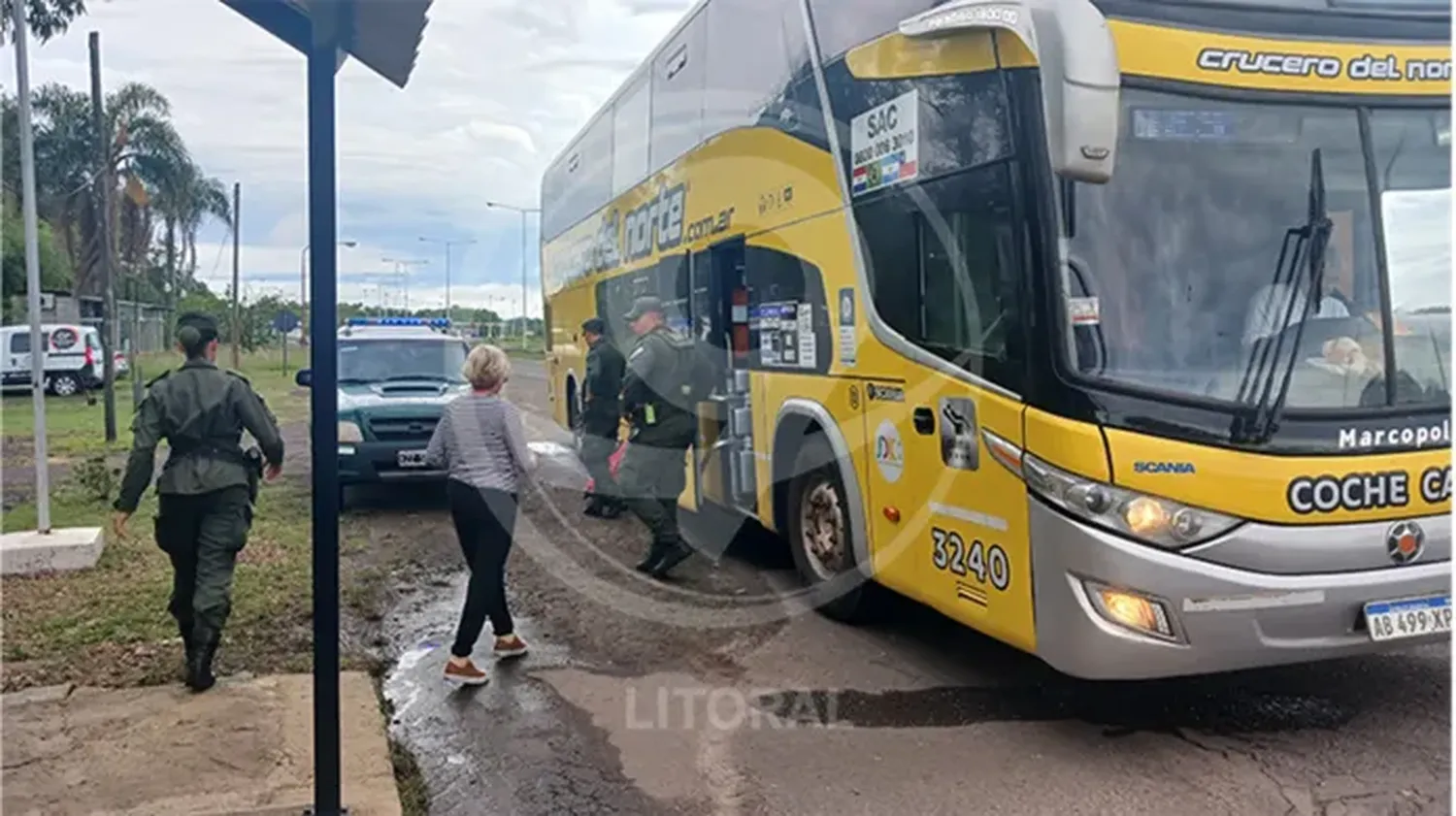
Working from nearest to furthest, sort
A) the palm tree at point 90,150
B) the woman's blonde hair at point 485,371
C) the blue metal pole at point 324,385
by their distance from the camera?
the blue metal pole at point 324,385
the woman's blonde hair at point 485,371
the palm tree at point 90,150

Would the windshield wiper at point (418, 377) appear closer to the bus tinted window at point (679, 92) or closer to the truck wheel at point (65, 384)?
the bus tinted window at point (679, 92)

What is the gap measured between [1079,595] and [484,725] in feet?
8.60

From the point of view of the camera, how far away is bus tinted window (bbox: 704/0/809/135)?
707 centimetres

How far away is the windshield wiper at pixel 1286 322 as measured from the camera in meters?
4.32

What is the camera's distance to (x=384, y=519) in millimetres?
10680

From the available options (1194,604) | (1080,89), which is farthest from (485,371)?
(1194,604)

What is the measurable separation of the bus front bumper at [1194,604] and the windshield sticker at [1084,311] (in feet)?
2.32

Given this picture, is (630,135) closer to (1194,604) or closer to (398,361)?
(398,361)

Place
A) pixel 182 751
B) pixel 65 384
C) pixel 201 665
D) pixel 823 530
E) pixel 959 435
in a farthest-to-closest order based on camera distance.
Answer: pixel 65 384
pixel 823 530
pixel 201 665
pixel 959 435
pixel 182 751

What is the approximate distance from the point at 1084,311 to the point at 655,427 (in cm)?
407

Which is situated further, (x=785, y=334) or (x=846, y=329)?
(x=785, y=334)

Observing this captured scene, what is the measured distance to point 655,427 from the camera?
8055 millimetres

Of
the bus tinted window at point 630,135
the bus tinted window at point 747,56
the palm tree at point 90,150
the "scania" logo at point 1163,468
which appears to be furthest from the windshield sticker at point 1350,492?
the palm tree at point 90,150

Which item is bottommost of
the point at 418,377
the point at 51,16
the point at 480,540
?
the point at 480,540
